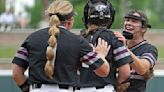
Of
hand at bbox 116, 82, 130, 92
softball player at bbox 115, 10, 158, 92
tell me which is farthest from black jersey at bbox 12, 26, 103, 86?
softball player at bbox 115, 10, 158, 92

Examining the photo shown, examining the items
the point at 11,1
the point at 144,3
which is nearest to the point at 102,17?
the point at 11,1

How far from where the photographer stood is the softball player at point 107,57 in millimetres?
4031

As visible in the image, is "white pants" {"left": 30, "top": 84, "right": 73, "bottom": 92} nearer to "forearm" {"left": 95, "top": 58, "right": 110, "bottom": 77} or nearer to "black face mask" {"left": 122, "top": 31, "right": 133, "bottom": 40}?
"forearm" {"left": 95, "top": 58, "right": 110, "bottom": 77}

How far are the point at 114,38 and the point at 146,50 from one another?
0.59 m

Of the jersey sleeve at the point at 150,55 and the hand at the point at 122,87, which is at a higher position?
the jersey sleeve at the point at 150,55

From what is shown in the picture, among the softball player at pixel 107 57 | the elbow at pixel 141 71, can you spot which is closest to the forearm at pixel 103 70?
the softball player at pixel 107 57

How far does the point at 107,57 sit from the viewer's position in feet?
13.3

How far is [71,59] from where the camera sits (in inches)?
152

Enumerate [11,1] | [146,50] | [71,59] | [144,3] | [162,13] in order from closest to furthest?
[71,59] < [146,50] < [11,1] < [144,3] < [162,13]

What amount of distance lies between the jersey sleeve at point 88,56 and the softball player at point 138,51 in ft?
1.44

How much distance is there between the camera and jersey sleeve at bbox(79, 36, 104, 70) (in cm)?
387

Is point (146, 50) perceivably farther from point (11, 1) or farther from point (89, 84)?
point (11, 1)

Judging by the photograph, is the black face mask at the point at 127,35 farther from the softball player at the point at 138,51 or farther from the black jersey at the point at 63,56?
the black jersey at the point at 63,56

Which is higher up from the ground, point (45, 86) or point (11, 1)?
point (45, 86)
